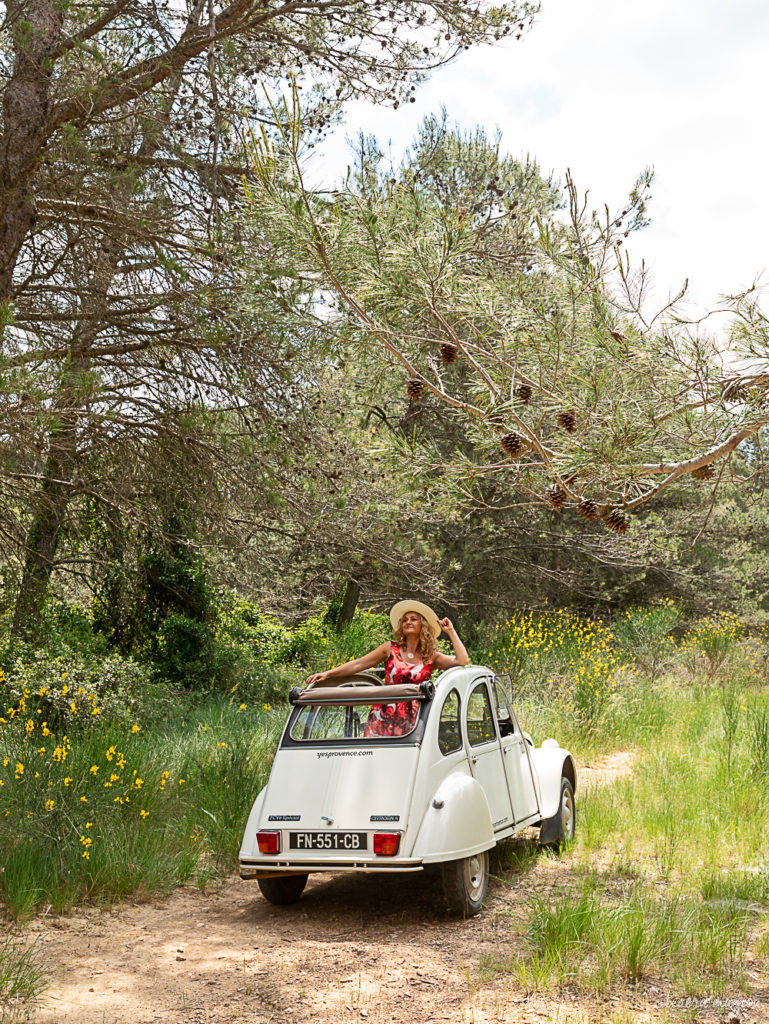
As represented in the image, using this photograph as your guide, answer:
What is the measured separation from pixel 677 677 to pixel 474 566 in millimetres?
3782

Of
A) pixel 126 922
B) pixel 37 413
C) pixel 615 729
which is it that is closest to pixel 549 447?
pixel 37 413

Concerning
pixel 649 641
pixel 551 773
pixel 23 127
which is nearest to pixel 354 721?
pixel 551 773

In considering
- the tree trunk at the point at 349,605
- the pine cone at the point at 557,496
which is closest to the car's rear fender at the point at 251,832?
the pine cone at the point at 557,496

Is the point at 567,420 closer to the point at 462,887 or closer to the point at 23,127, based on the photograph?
the point at 462,887

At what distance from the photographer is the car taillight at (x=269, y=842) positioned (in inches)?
215

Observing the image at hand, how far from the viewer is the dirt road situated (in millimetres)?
4109

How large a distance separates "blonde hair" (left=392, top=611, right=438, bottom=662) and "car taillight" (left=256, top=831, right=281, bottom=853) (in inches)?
73.9

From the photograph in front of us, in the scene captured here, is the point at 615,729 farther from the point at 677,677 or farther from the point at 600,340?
the point at 600,340

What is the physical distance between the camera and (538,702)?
39.8 ft

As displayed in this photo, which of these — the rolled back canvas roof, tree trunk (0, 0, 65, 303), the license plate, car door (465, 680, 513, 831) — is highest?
tree trunk (0, 0, 65, 303)

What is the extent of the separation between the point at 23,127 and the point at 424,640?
5.41 m

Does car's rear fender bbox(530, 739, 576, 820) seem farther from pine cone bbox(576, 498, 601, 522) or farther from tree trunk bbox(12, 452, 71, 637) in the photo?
tree trunk bbox(12, 452, 71, 637)

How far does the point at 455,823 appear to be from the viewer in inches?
211

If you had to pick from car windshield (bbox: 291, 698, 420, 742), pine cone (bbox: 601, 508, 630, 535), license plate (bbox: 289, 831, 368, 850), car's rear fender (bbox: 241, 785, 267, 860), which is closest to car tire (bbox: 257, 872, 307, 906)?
car's rear fender (bbox: 241, 785, 267, 860)
